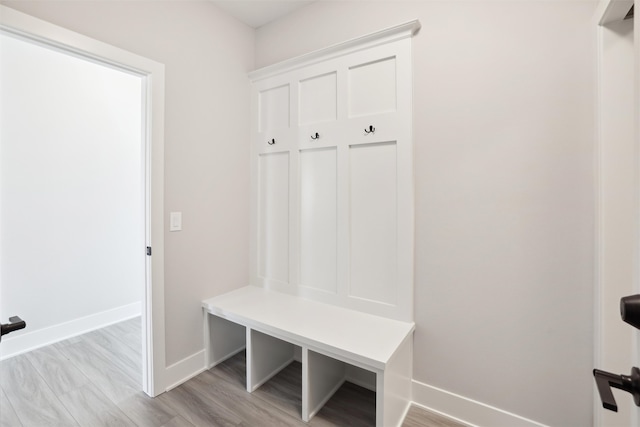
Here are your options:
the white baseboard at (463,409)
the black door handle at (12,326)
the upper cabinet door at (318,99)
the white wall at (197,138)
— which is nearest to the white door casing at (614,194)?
the white baseboard at (463,409)

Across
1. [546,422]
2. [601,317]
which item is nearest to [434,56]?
[601,317]

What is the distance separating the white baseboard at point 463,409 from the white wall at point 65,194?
231 cm

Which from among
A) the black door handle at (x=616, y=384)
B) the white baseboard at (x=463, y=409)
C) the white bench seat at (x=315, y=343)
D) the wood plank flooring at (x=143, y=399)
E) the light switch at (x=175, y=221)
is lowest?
the wood plank flooring at (x=143, y=399)

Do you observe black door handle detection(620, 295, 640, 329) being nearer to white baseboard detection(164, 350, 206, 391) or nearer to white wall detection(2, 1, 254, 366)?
white wall detection(2, 1, 254, 366)

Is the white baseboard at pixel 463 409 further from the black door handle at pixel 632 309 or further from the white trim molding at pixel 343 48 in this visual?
the white trim molding at pixel 343 48

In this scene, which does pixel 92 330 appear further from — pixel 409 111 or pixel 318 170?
pixel 409 111

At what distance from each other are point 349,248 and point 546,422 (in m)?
1.34

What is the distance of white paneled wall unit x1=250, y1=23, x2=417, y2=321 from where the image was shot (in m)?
1.75

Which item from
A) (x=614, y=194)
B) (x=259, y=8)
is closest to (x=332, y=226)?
(x=614, y=194)

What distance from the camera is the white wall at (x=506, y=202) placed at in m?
1.34

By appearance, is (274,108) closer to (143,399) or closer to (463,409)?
(143,399)

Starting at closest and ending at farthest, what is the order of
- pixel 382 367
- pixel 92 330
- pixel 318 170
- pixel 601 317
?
pixel 601 317 → pixel 382 367 → pixel 318 170 → pixel 92 330

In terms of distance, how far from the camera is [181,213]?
1.95 metres

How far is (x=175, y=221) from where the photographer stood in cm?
192
